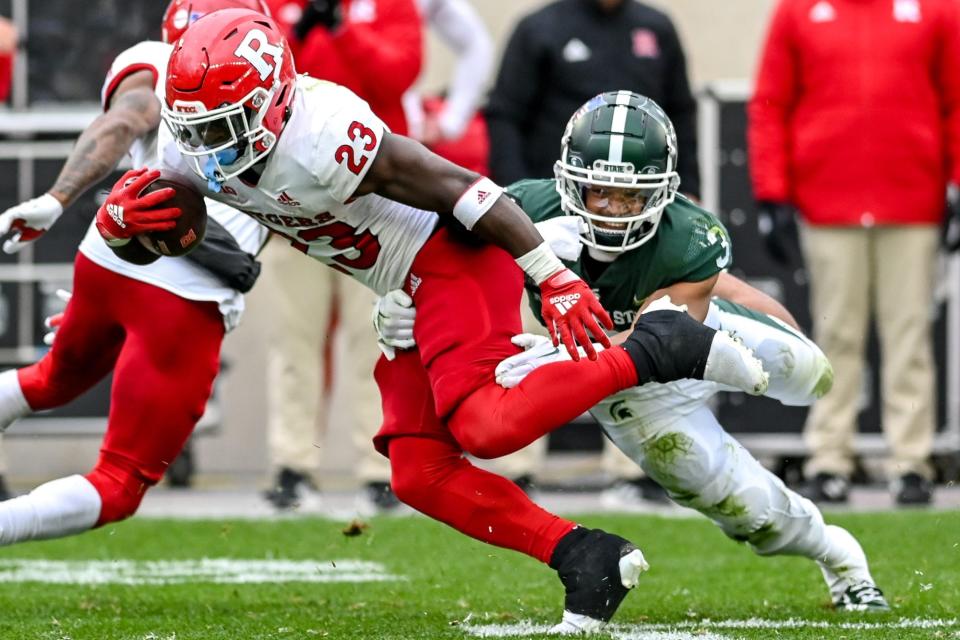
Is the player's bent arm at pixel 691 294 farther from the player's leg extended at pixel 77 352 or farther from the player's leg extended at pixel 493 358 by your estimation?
the player's leg extended at pixel 77 352

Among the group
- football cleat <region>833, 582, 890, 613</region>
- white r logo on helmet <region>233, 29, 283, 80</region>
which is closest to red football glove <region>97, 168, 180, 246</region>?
white r logo on helmet <region>233, 29, 283, 80</region>

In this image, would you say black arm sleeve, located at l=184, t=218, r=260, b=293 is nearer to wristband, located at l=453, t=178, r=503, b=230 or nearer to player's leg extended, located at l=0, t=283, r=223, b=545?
player's leg extended, located at l=0, t=283, r=223, b=545

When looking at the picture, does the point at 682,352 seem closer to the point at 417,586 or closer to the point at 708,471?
the point at 708,471

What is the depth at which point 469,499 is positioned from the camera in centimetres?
471

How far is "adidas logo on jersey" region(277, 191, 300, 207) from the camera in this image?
4.59 m

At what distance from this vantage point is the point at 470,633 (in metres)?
4.68

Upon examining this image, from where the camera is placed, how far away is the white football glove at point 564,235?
4848 millimetres

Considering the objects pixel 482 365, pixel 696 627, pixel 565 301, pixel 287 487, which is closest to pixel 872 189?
pixel 287 487

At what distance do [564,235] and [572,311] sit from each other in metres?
0.47

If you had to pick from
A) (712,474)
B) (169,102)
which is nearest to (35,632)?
(169,102)

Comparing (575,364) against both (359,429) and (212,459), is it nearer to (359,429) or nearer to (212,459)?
(359,429)

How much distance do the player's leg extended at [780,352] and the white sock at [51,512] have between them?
1.72 meters

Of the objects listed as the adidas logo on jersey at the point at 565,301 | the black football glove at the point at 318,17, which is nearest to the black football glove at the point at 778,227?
the black football glove at the point at 318,17

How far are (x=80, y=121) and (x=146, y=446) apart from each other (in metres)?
4.45
